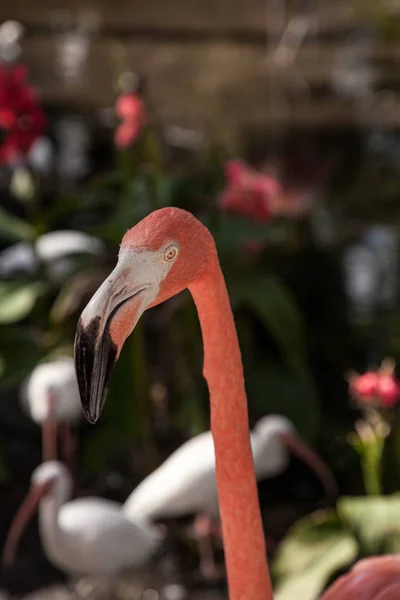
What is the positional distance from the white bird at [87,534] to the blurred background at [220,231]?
0.24m

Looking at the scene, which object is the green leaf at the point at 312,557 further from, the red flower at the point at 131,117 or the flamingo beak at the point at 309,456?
the red flower at the point at 131,117

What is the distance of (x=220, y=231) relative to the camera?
9.04 ft

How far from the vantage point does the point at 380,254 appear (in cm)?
454

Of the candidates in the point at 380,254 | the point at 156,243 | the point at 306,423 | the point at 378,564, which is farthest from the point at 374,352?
the point at 156,243

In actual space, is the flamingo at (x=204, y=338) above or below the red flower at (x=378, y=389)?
above

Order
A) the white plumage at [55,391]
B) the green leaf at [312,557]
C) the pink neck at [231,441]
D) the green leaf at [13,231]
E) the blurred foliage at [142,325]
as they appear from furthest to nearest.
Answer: the green leaf at [13,231], the blurred foliage at [142,325], the white plumage at [55,391], the green leaf at [312,557], the pink neck at [231,441]

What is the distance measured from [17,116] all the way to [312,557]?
1.53 meters

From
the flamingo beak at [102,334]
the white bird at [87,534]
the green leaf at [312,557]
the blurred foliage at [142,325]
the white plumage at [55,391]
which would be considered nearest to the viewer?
the flamingo beak at [102,334]

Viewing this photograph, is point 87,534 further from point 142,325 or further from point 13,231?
point 13,231

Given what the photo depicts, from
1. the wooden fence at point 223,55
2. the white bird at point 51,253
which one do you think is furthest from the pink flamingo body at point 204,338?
the wooden fence at point 223,55

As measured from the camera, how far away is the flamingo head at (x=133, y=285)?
0.93m

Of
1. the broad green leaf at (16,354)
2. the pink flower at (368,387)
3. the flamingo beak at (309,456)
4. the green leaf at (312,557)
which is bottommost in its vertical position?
the flamingo beak at (309,456)

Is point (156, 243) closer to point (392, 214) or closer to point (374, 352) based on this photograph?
point (374, 352)

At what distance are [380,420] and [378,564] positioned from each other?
81 centimetres
